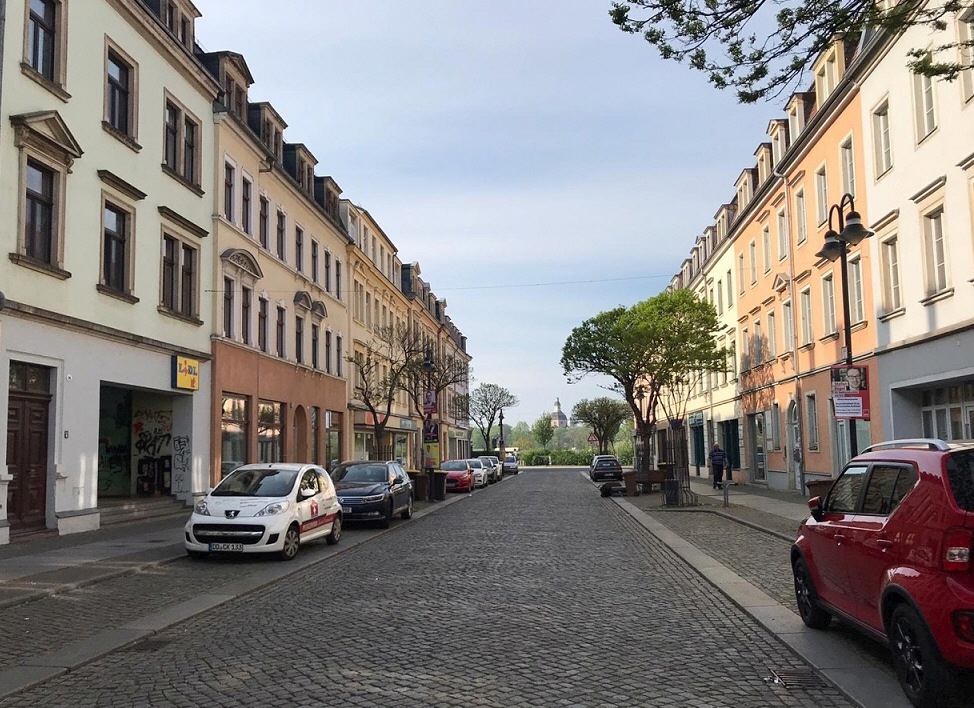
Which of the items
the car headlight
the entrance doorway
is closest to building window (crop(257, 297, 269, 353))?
the entrance doorway

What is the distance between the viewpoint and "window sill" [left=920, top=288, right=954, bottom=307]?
59.2 feet

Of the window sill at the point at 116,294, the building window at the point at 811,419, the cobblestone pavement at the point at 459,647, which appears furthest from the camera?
the building window at the point at 811,419

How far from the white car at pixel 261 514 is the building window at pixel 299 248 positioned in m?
19.6

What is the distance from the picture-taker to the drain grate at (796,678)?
6.23 m

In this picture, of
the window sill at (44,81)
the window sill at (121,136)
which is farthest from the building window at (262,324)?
the window sill at (44,81)

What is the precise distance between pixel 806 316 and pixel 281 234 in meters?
18.5

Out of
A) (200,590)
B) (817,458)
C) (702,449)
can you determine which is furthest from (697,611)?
(702,449)

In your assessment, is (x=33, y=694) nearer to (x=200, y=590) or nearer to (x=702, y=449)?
(x=200, y=590)

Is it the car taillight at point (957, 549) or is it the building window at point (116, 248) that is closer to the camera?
the car taillight at point (957, 549)

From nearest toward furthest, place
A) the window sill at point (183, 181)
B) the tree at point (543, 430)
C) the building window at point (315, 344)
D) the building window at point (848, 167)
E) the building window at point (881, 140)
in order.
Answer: the building window at point (881, 140) < the window sill at point (183, 181) < the building window at point (848, 167) < the building window at point (315, 344) < the tree at point (543, 430)

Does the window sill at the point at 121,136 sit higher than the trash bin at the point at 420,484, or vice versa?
the window sill at the point at 121,136

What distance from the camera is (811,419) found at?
29.1 metres

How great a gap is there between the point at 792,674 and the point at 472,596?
429cm

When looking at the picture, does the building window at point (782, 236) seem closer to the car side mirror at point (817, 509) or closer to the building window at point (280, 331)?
the building window at point (280, 331)
